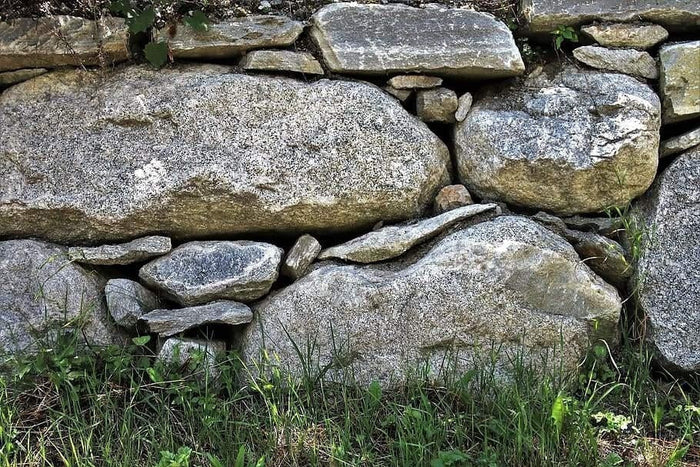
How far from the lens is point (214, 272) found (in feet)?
8.59

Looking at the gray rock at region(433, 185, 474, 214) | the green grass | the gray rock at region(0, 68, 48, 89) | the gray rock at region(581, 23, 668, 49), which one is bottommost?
the green grass

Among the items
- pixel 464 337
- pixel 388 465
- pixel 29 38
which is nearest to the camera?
pixel 388 465

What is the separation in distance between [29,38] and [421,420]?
185cm

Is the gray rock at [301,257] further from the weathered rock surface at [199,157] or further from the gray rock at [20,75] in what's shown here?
the gray rock at [20,75]

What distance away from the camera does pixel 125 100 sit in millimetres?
2697

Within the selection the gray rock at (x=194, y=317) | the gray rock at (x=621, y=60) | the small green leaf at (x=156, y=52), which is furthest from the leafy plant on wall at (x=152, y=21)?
the gray rock at (x=621, y=60)

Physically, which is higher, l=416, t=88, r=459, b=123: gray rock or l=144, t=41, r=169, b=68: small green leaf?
l=144, t=41, r=169, b=68: small green leaf

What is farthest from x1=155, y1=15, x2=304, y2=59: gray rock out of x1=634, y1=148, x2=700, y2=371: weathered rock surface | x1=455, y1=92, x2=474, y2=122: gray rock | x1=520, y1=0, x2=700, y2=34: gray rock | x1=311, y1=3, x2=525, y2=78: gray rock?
x1=634, y1=148, x2=700, y2=371: weathered rock surface

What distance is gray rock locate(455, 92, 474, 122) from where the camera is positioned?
283cm

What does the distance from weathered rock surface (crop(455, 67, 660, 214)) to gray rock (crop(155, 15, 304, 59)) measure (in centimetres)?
74

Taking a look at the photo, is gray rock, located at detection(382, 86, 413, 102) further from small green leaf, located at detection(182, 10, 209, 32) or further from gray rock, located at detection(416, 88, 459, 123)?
small green leaf, located at detection(182, 10, 209, 32)

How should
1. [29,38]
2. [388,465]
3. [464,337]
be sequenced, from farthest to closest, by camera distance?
[29,38]
[464,337]
[388,465]

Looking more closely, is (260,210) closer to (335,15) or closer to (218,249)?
(218,249)

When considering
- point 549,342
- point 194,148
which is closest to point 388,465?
point 549,342
